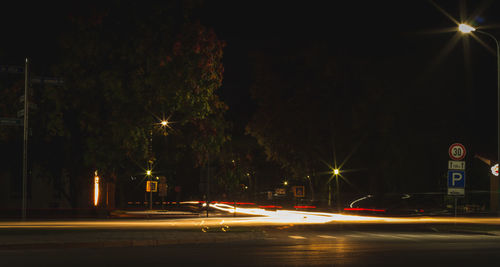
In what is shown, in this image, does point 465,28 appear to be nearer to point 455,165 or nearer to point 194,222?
point 455,165

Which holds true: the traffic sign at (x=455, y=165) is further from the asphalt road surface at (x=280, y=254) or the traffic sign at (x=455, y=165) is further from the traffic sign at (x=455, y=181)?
the asphalt road surface at (x=280, y=254)

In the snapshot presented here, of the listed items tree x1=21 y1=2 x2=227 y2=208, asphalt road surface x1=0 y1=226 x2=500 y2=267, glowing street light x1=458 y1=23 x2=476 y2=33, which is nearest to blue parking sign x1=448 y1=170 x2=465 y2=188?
glowing street light x1=458 y1=23 x2=476 y2=33

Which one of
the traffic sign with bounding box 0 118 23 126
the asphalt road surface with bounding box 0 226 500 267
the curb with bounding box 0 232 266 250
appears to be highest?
the traffic sign with bounding box 0 118 23 126

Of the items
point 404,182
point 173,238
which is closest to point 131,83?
point 173,238

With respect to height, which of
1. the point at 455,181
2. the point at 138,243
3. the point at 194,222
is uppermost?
the point at 455,181

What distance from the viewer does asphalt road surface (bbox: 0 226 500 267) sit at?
14086 millimetres

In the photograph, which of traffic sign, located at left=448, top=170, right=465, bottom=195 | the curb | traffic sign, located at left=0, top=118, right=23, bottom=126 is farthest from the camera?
traffic sign, located at left=448, top=170, right=465, bottom=195

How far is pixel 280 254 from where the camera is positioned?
52.3 ft

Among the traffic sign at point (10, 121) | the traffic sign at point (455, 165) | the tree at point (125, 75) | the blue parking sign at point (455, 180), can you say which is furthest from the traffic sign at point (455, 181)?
the traffic sign at point (10, 121)

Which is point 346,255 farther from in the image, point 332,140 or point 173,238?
point 332,140

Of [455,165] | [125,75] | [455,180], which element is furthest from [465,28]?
[125,75]

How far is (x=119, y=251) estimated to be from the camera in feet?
56.3

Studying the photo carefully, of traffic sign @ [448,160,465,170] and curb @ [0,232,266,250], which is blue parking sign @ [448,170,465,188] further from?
curb @ [0,232,266,250]

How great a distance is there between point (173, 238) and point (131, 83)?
54.4ft
